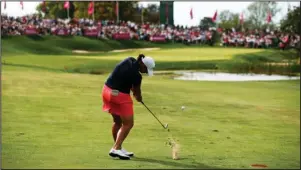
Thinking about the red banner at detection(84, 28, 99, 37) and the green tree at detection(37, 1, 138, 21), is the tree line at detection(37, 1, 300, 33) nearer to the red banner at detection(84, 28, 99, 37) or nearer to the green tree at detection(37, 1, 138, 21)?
the green tree at detection(37, 1, 138, 21)

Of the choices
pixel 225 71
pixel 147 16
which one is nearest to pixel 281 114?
pixel 225 71

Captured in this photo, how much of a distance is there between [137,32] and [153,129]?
6227cm

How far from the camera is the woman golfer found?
30.3 feet

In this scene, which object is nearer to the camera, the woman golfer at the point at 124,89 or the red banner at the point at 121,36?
the woman golfer at the point at 124,89

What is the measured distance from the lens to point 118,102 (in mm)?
9383

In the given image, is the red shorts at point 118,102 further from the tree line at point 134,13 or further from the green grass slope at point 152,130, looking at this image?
the tree line at point 134,13

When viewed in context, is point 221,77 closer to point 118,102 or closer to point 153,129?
point 153,129

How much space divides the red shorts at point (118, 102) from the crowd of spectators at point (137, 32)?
5177 cm

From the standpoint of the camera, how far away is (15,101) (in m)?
17.2

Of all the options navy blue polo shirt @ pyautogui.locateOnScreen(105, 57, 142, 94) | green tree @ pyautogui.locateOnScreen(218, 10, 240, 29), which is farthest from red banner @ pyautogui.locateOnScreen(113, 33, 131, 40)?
green tree @ pyautogui.locateOnScreen(218, 10, 240, 29)

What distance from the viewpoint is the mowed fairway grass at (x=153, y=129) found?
360 inches

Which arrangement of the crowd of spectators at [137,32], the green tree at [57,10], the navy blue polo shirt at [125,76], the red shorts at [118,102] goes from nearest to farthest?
the navy blue polo shirt at [125,76] < the red shorts at [118,102] < the crowd of spectators at [137,32] < the green tree at [57,10]

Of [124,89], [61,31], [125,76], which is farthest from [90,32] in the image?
[125,76]

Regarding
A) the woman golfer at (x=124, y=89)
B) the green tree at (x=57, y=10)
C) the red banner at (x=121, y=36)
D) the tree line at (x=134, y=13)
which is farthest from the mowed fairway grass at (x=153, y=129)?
the green tree at (x=57, y=10)
